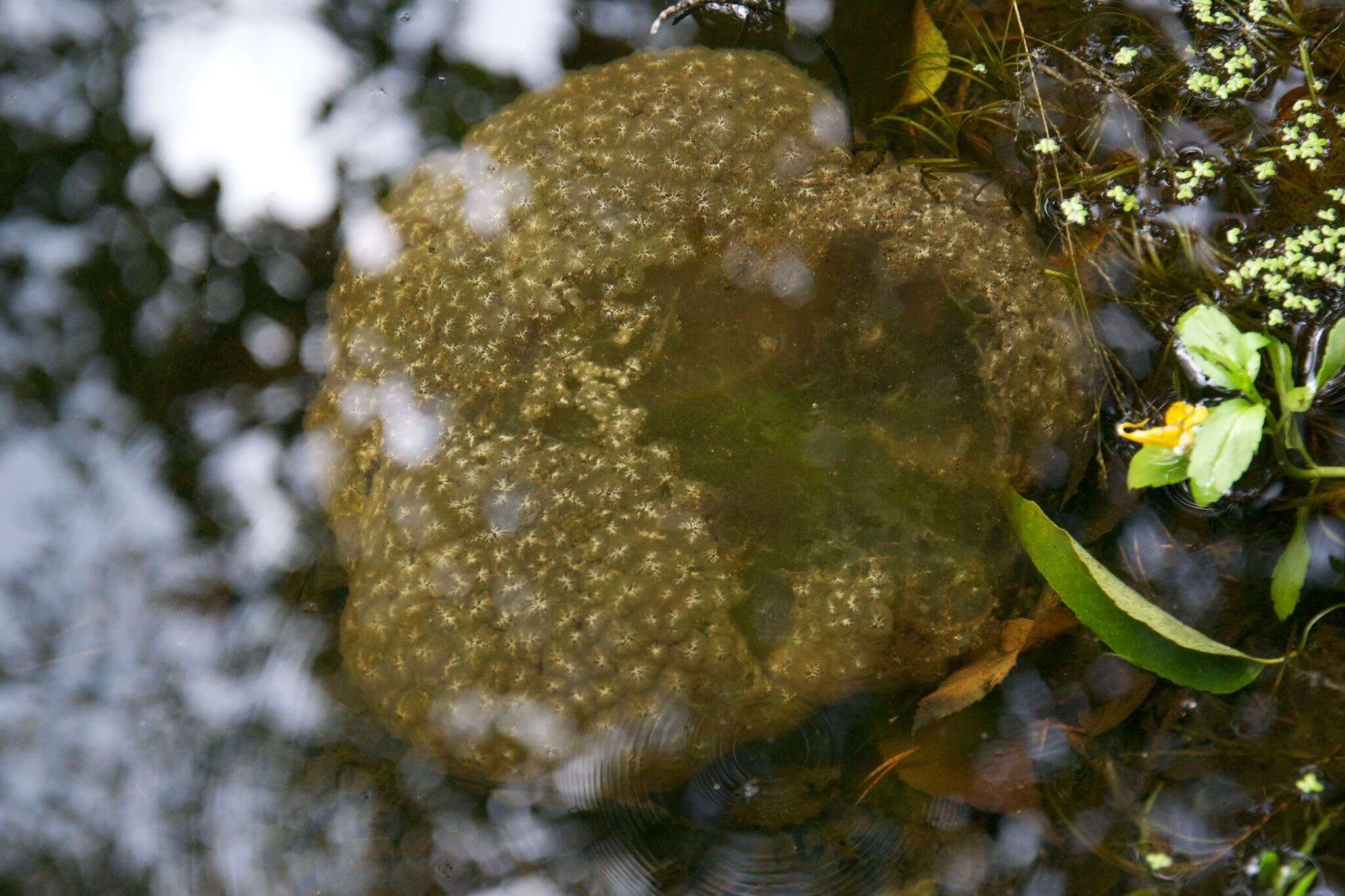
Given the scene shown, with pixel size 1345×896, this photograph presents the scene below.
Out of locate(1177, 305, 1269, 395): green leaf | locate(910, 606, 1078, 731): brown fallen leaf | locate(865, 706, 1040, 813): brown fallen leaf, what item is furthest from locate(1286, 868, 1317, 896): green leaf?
locate(1177, 305, 1269, 395): green leaf

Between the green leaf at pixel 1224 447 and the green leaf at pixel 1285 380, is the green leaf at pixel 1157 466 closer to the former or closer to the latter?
the green leaf at pixel 1224 447

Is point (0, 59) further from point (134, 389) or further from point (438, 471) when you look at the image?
point (438, 471)

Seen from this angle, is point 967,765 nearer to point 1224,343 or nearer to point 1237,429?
point 1237,429

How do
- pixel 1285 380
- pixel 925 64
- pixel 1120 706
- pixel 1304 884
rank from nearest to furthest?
pixel 1304 884 < pixel 1285 380 < pixel 1120 706 < pixel 925 64

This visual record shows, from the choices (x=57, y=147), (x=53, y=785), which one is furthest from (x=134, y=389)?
(x=53, y=785)

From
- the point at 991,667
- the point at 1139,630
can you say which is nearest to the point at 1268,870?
the point at 1139,630

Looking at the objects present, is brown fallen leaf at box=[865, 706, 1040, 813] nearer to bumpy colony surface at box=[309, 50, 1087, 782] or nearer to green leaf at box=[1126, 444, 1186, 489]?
bumpy colony surface at box=[309, 50, 1087, 782]
